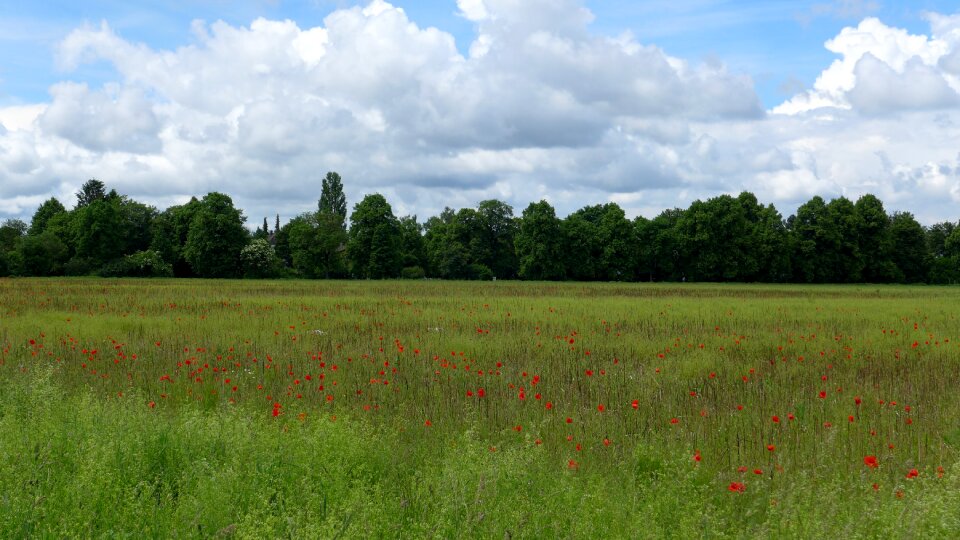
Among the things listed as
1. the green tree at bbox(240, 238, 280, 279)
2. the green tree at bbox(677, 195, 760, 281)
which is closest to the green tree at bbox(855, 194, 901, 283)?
the green tree at bbox(677, 195, 760, 281)

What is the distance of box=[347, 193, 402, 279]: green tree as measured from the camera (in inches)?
2948

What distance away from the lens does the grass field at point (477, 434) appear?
4.50 meters

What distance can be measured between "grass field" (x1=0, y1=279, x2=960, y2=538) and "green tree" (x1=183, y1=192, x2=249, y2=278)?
5756 cm

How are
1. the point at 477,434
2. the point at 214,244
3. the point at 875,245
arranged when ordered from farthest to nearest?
the point at 875,245, the point at 214,244, the point at 477,434

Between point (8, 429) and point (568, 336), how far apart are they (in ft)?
35.8

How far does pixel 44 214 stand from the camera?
90.3 m

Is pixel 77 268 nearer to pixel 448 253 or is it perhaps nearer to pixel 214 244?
pixel 214 244

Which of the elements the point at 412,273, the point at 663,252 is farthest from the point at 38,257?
the point at 663,252

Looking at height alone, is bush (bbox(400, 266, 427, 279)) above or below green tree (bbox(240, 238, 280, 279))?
below

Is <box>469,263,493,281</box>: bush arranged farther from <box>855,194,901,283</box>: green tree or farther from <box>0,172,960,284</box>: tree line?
<box>855,194,901,283</box>: green tree

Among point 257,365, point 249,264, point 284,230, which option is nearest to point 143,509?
point 257,365

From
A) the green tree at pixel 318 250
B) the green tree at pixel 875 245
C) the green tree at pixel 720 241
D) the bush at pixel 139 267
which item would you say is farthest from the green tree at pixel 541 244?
the bush at pixel 139 267

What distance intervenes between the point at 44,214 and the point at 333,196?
40.3 m

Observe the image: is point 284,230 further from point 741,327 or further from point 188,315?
point 741,327
